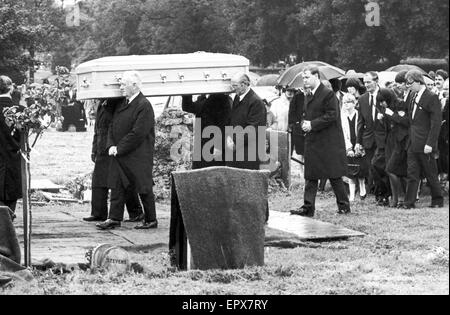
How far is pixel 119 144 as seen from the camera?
11.5 meters

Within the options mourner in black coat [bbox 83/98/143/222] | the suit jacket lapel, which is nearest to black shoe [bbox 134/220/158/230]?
mourner in black coat [bbox 83/98/143/222]

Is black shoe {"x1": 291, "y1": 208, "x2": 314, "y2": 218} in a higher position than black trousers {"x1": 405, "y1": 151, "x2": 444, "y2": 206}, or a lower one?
lower

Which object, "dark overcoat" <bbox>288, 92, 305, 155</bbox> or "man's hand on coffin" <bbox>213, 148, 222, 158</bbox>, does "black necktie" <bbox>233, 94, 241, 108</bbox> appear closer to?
"man's hand on coffin" <bbox>213, 148, 222, 158</bbox>

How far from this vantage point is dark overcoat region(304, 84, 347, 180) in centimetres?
1323

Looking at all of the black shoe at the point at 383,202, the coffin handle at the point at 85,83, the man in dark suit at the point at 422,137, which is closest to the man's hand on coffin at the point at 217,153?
the coffin handle at the point at 85,83

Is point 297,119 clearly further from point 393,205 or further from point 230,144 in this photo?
point 230,144

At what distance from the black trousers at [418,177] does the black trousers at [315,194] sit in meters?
1.18

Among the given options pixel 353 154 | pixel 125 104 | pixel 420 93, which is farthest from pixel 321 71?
pixel 125 104

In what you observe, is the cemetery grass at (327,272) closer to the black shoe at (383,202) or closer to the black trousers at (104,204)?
the black shoe at (383,202)

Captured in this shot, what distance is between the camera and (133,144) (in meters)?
11.5
